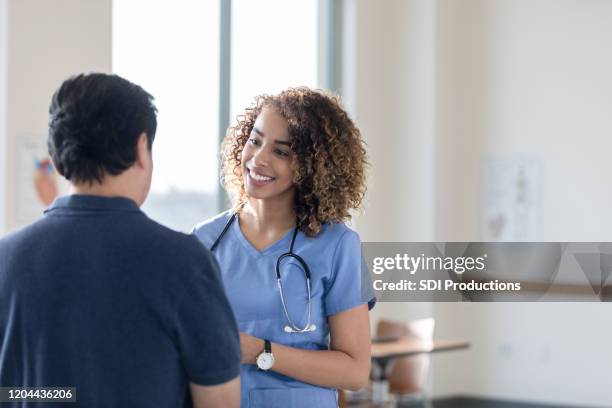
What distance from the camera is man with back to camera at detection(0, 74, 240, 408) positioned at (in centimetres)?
127

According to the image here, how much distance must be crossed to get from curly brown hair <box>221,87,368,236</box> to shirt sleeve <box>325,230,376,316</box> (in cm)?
6

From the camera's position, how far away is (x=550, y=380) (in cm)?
646

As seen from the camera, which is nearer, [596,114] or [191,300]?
[191,300]

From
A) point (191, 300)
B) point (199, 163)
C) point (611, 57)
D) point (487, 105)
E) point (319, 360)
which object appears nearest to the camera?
point (191, 300)

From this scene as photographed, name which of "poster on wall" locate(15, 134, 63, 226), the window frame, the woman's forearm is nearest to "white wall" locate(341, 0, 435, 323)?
"poster on wall" locate(15, 134, 63, 226)

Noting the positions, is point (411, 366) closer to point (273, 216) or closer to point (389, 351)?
point (389, 351)

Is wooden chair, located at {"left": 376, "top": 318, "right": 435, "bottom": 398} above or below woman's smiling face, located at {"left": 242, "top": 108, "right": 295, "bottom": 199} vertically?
below

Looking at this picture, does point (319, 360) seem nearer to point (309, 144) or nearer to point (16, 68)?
point (309, 144)

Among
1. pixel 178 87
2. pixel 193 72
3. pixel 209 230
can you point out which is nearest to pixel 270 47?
pixel 193 72

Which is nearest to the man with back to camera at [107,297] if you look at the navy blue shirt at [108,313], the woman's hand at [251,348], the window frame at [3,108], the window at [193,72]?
the navy blue shirt at [108,313]

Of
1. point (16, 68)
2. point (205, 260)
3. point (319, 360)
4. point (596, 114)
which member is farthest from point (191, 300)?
point (596, 114)

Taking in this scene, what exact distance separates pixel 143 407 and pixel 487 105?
18.9 ft
